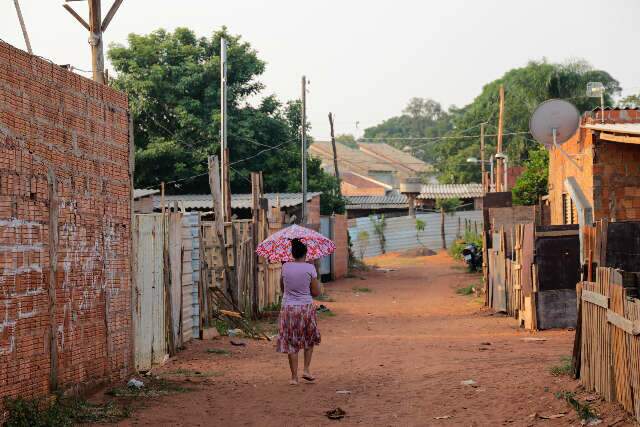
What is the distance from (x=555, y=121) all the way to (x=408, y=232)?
34.5 meters

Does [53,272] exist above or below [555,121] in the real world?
below

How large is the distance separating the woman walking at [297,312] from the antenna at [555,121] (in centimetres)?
656

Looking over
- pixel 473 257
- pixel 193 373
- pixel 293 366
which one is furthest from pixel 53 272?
pixel 473 257

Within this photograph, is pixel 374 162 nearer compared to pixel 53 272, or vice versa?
pixel 53 272

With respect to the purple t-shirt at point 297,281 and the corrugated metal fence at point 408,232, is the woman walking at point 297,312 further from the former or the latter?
the corrugated metal fence at point 408,232

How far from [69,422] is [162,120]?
94.9 feet

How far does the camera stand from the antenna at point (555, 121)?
15.7m

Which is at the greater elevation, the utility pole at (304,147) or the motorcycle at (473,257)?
the utility pole at (304,147)

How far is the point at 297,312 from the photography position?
1094 cm

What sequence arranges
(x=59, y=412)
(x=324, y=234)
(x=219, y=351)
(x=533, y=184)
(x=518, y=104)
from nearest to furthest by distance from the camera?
1. (x=59, y=412)
2. (x=219, y=351)
3. (x=533, y=184)
4. (x=324, y=234)
5. (x=518, y=104)

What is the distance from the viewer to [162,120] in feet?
118

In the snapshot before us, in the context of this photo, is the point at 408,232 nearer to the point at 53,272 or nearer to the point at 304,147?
the point at 304,147

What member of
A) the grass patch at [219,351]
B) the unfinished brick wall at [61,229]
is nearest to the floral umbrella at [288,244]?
the grass patch at [219,351]

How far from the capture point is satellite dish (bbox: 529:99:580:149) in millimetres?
15711
